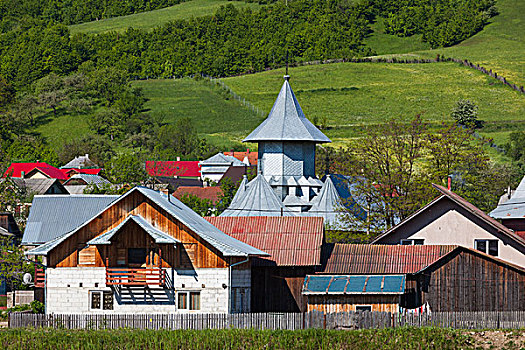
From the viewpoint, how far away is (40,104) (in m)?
182

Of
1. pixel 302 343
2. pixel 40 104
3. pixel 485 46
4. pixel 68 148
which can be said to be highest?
pixel 485 46

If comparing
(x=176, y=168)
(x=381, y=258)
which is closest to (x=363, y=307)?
(x=381, y=258)

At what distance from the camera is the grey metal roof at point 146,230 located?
Answer: 3734 cm

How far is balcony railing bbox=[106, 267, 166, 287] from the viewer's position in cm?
3762

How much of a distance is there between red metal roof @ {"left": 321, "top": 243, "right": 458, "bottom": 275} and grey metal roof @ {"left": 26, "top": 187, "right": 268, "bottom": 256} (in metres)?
3.99

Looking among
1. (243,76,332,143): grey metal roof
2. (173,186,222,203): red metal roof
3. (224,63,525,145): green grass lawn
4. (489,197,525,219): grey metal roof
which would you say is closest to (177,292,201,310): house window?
(489,197,525,219): grey metal roof

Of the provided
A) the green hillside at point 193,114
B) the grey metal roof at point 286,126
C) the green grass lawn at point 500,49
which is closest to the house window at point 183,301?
the grey metal roof at point 286,126

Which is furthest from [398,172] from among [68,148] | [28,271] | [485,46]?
[485,46]

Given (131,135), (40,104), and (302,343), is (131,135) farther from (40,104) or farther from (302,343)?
(302,343)

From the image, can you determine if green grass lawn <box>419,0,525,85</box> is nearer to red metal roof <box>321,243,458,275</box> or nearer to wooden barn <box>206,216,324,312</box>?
red metal roof <box>321,243,458,275</box>

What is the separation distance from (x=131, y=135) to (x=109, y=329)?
129 meters

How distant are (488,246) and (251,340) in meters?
16.0

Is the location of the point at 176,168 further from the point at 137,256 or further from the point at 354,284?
the point at 354,284

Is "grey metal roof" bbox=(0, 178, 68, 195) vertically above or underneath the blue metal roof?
above
